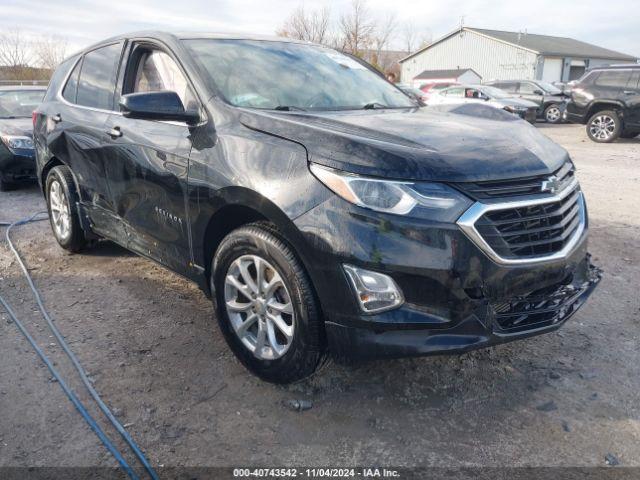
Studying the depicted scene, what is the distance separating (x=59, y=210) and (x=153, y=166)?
2.08 m

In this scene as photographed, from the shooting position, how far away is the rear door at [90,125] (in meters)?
3.95

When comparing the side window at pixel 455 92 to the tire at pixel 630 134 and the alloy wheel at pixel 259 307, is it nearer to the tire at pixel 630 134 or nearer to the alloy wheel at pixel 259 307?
the tire at pixel 630 134

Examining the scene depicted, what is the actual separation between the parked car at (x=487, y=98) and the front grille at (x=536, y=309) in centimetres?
1489

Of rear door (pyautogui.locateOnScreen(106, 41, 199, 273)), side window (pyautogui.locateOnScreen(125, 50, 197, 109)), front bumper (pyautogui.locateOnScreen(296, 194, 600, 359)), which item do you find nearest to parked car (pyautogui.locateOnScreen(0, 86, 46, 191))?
rear door (pyautogui.locateOnScreen(106, 41, 199, 273))

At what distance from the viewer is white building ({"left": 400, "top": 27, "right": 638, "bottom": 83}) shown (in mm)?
42250

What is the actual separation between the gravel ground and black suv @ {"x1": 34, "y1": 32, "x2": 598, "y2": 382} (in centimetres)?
31

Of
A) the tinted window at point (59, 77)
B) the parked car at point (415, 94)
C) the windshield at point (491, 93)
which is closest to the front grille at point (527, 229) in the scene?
the parked car at point (415, 94)

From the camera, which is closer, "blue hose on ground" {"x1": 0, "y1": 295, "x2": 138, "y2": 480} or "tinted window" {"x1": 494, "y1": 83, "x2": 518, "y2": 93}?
"blue hose on ground" {"x1": 0, "y1": 295, "x2": 138, "y2": 480}

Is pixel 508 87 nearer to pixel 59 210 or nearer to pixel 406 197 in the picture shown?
pixel 59 210

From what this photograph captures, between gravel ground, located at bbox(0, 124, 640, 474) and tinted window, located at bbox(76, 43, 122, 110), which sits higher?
tinted window, located at bbox(76, 43, 122, 110)

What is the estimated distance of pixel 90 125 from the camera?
403 centimetres

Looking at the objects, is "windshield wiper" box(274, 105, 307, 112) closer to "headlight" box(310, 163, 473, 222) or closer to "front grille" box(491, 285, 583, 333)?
"headlight" box(310, 163, 473, 222)

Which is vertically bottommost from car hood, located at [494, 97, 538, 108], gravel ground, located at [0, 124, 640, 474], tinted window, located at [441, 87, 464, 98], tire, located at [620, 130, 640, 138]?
tire, located at [620, 130, 640, 138]

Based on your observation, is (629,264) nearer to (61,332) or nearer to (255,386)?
(255,386)
